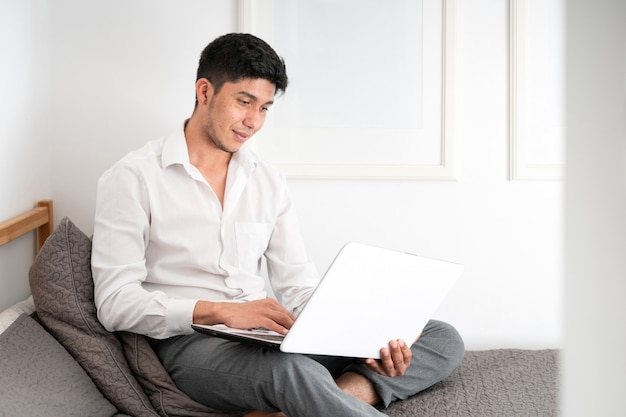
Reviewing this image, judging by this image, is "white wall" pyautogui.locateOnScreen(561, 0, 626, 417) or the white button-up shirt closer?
"white wall" pyautogui.locateOnScreen(561, 0, 626, 417)

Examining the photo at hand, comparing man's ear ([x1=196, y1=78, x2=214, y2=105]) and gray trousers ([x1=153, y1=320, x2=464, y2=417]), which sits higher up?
man's ear ([x1=196, y1=78, x2=214, y2=105])

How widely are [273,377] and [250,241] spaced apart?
49 cm

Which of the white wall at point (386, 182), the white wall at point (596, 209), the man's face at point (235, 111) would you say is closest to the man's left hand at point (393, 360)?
the man's face at point (235, 111)

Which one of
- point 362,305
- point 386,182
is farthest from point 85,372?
point 386,182

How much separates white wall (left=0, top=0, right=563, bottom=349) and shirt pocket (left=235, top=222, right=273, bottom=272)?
401mm

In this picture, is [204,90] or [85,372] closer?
[85,372]

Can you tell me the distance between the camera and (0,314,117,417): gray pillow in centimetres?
140

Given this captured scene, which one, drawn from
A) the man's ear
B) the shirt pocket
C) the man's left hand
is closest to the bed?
the man's left hand

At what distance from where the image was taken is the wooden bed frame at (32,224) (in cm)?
186

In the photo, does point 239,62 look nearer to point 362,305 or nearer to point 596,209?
point 362,305

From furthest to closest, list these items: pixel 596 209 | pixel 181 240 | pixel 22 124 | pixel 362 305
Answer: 1. pixel 22 124
2. pixel 181 240
3. pixel 362 305
4. pixel 596 209

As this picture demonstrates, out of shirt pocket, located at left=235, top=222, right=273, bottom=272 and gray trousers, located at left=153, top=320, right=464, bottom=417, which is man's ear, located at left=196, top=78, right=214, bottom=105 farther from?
gray trousers, located at left=153, top=320, right=464, bottom=417

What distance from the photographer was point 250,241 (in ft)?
6.17

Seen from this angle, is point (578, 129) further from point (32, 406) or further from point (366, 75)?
point (366, 75)
